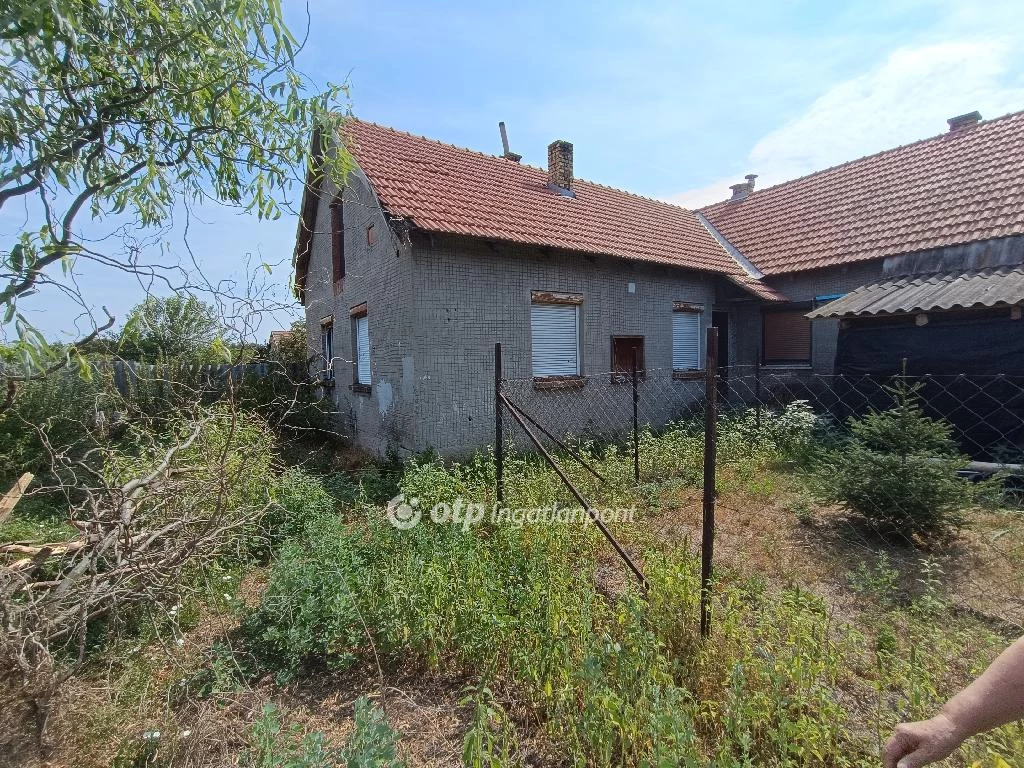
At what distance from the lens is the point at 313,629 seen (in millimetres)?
3012

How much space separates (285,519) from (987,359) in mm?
9584

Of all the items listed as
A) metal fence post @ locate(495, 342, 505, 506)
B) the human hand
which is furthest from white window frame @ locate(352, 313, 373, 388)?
the human hand

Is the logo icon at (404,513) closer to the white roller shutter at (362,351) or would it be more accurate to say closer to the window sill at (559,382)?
the window sill at (559,382)

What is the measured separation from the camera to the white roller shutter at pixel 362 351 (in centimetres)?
895

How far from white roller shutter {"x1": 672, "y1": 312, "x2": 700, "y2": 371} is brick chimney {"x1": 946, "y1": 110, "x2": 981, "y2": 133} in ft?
24.7

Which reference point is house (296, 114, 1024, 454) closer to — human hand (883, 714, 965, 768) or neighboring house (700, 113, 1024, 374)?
neighboring house (700, 113, 1024, 374)

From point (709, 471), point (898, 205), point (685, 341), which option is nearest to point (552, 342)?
point (685, 341)

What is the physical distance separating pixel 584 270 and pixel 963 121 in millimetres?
10269

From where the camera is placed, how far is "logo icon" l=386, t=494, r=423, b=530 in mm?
4211

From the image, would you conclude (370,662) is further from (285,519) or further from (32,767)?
(285,519)

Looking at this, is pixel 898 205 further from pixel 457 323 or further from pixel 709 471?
pixel 709 471

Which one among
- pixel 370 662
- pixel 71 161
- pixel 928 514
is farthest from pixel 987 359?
pixel 71 161

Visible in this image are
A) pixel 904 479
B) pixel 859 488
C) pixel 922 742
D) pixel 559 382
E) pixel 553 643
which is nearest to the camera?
pixel 922 742

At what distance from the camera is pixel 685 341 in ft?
34.1
